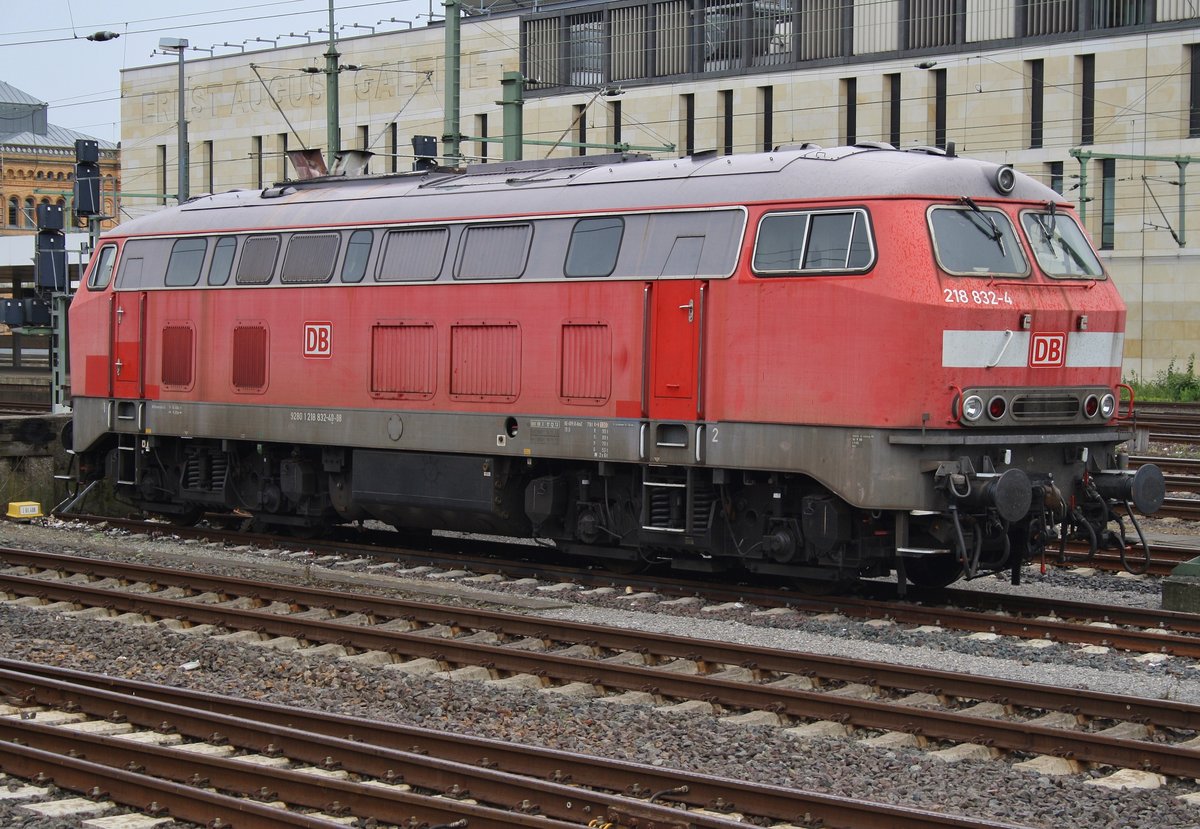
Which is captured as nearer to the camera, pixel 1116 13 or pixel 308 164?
pixel 308 164

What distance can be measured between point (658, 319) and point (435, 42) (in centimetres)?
4553

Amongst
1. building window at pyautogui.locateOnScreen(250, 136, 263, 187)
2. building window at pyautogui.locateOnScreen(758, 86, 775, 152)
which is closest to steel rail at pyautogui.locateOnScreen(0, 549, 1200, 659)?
building window at pyautogui.locateOnScreen(758, 86, 775, 152)

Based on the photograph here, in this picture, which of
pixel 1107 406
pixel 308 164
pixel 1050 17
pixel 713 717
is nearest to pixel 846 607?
pixel 1107 406

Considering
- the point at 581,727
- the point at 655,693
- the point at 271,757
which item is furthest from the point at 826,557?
the point at 271,757

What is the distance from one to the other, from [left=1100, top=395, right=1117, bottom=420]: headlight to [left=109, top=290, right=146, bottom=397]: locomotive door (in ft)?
38.2

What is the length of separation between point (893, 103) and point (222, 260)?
34.1 metres

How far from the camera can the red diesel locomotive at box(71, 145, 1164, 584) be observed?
1323 centimetres

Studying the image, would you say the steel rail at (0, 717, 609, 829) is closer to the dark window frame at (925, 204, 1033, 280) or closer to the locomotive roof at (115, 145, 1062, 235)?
the dark window frame at (925, 204, 1033, 280)

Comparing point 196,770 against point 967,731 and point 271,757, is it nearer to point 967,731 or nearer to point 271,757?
point 271,757

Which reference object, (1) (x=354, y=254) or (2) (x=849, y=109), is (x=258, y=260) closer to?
(1) (x=354, y=254)

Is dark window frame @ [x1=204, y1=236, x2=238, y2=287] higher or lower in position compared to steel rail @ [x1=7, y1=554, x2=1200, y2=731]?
higher

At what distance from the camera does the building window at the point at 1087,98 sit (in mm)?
45938

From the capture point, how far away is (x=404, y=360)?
16891 millimetres

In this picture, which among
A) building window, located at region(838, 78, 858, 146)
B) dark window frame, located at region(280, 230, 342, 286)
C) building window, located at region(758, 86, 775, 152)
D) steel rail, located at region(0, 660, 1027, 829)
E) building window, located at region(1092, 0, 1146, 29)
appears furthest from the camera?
building window, located at region(758, 86, 775, 152)
